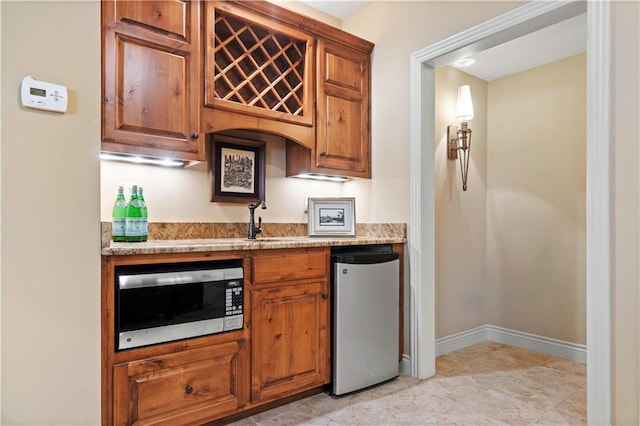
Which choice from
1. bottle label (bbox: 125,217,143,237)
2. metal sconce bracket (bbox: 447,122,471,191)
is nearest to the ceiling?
metal sconce bracket (bbox: 447,122,471,191)

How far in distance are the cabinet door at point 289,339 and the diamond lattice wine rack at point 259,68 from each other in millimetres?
1154

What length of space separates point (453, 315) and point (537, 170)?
1447 mm

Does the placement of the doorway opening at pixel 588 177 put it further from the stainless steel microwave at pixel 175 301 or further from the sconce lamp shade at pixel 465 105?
the stainless steel microwave at pixel 175 301

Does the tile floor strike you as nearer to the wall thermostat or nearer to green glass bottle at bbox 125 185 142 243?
green glass bottle at bbox 125 185 142 243

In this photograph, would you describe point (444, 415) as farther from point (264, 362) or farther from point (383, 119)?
point (383, 119)

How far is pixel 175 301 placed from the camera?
1757 millimetres

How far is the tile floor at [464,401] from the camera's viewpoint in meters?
2.02

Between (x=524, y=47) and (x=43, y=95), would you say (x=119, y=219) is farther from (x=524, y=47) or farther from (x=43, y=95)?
(x=524, y=47)

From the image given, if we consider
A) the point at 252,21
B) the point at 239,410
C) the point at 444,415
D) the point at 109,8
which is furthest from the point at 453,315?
the point at 109,8

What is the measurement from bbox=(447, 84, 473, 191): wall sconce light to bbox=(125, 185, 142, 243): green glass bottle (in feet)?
8.13

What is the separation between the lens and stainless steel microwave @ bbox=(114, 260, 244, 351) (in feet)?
5.34

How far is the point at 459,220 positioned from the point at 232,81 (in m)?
2.23

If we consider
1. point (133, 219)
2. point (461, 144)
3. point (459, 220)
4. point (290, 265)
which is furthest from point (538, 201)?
point (133, 219)

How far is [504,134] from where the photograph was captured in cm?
351
